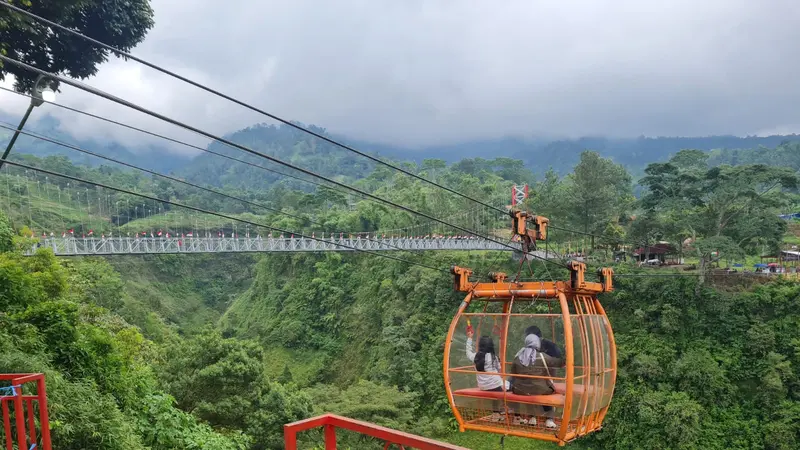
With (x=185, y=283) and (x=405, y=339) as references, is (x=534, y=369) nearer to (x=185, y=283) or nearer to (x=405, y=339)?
(x=405, y=339)

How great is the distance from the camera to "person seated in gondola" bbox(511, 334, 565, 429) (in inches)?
152

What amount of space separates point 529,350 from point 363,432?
9.13 ft

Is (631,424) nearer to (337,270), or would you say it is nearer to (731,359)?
(731,359)

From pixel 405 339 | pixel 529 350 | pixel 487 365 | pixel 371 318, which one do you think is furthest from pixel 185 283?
pixel 529 350

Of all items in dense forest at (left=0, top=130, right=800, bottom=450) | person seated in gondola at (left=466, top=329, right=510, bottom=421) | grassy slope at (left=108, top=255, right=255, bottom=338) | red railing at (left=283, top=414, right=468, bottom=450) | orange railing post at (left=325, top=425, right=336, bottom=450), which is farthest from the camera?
grassy slope at (left=108, top=255, right=255, bottom=338)

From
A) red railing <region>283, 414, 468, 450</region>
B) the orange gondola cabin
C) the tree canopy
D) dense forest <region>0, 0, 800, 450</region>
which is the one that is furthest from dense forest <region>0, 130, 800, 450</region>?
red railing <region>283, 414, 468, 450</region>

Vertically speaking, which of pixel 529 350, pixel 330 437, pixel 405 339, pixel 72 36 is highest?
pixel 72 36

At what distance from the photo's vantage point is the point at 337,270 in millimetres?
23328

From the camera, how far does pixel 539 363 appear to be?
12.7ft

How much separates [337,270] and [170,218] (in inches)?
758

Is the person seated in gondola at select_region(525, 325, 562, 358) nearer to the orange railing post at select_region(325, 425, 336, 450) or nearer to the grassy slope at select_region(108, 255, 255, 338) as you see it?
the orange railing post at select_region(325, 425, 336, 450)

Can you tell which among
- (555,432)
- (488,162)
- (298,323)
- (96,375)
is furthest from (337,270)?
(488,162)

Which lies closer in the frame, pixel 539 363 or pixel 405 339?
pixel 539 363

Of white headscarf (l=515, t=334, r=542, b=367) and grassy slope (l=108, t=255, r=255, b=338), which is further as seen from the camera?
grassy slope (l=108, t=255, r=255, b=338)
